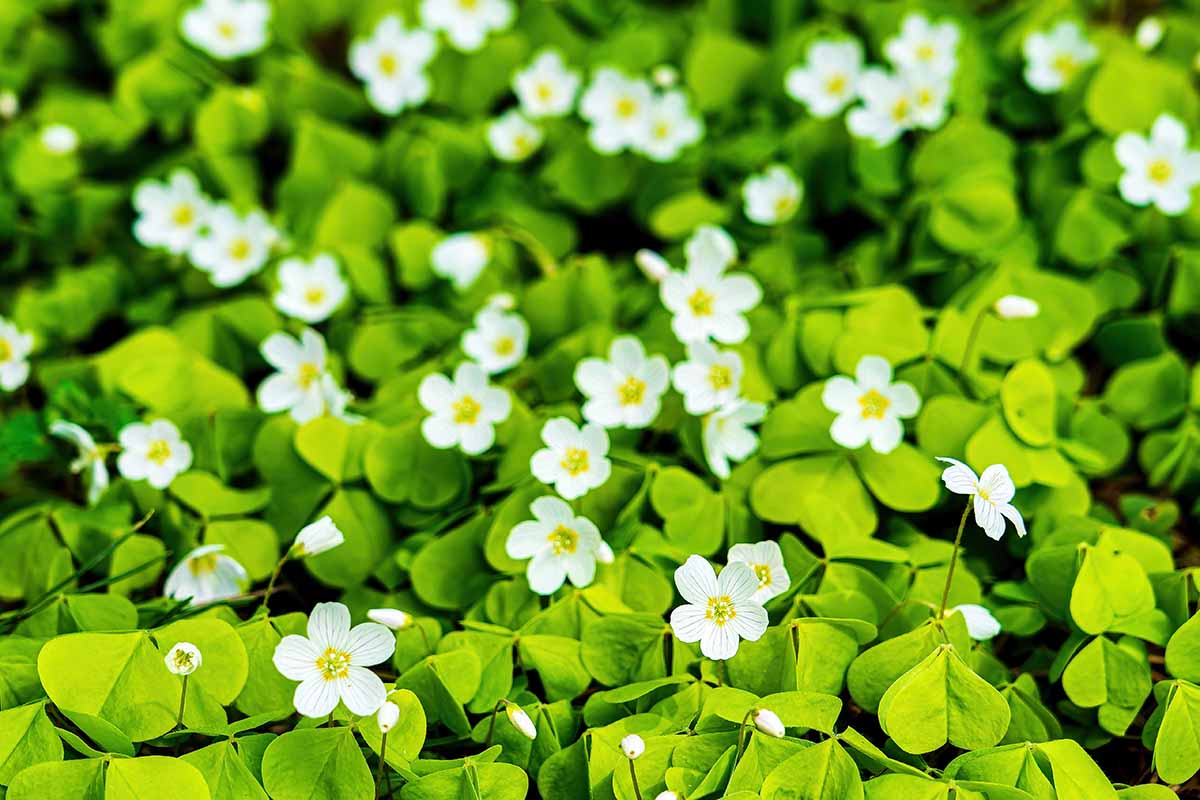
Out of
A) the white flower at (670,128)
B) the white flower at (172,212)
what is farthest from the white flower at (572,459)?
the white flower at (172,212)

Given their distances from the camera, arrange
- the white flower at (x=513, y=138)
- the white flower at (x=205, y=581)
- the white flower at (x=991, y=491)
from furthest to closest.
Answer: the white flower at (x=513, y=138), the white flower at (x=205, y=581), the white flower at (x=991, y=491)

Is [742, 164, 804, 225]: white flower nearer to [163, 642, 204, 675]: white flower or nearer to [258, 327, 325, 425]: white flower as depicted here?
[258, 327, 325, 425]: white flower

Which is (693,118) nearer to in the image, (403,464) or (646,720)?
(403,464)

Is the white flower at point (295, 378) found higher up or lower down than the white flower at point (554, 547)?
lower down

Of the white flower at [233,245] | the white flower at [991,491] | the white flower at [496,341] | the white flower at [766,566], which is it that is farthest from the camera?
the white flower at [233,245]

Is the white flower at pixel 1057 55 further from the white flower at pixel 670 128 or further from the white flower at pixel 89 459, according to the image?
the white flower at pixel 89 459

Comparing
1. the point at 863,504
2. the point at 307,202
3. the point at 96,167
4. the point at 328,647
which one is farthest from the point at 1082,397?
the point at 96,167

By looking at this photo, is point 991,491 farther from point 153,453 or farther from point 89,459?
point 89,459
